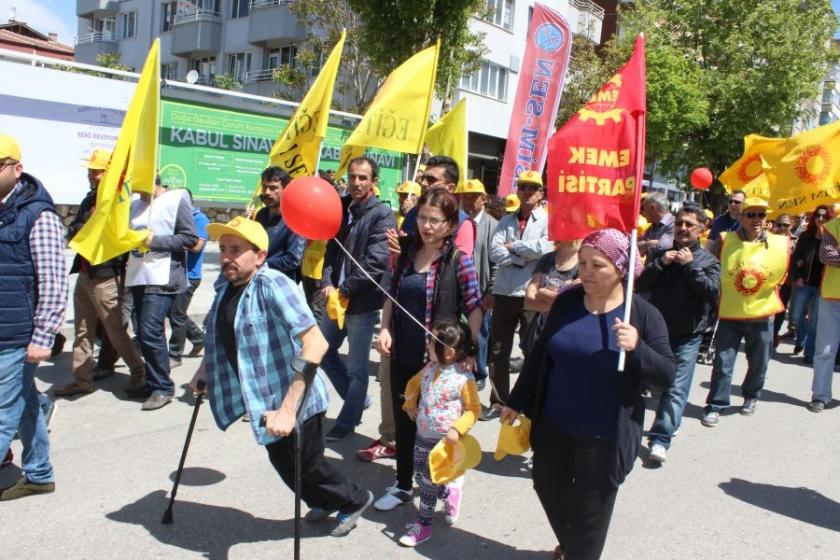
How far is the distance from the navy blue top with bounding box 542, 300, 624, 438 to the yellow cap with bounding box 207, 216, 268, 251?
140cm

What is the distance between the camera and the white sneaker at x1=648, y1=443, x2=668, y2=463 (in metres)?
5.27

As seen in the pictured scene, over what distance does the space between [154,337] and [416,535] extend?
2.96 m

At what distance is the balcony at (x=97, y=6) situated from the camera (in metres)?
38.4

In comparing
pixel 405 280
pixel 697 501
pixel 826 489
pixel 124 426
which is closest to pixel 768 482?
pixel 826 489

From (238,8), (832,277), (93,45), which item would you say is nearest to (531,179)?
(832,277)

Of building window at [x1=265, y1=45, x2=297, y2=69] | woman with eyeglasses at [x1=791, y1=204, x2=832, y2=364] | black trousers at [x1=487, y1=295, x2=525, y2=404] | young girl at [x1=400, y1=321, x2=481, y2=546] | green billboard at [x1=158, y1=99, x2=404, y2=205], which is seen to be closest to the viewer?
young girl at [x1=400, y1=321, x2=481, y2=546]

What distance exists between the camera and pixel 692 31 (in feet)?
89.4

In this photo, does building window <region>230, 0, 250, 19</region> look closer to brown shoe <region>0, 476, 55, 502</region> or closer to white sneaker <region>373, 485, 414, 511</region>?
brown shoe <region>0, 476, 55, 502</region>

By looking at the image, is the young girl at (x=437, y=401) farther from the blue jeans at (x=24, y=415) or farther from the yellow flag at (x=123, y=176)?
the yellow flag at (x=123, y=176)

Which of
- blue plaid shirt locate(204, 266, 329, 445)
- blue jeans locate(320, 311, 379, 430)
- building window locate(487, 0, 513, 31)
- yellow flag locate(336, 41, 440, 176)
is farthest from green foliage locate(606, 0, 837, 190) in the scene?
blue plaid shirt locate(204, 266, 329, 445)

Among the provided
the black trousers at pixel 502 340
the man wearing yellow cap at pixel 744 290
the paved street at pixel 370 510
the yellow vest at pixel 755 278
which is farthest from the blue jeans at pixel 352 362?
the yellow vest at pixel 755 278

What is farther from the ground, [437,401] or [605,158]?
[605,158]

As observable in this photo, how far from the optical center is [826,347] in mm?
7062

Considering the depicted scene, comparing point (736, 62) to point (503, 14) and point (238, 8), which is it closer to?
point (503, 14)
